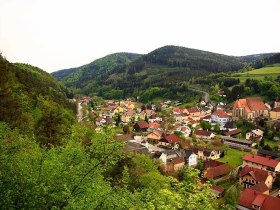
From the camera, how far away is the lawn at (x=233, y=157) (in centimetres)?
5078

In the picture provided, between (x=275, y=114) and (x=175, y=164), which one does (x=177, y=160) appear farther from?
(x=275, y=114)

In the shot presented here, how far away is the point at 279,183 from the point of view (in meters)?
41.6

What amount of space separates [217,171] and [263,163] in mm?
8594

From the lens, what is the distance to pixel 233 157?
5347 centimetres

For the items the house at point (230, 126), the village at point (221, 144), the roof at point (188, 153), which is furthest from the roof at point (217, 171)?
the house at point (230, 126)

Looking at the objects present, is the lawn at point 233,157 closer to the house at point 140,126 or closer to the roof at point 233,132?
the roof at point 233,132

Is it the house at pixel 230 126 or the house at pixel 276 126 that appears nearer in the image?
the house at pixel 276 126

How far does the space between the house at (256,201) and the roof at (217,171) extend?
776 centimetres

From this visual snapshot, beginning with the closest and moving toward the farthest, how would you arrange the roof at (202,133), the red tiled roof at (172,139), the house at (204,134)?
the red tiled roof at (172,139) < the house at (204,134) < the roof at (202,133)

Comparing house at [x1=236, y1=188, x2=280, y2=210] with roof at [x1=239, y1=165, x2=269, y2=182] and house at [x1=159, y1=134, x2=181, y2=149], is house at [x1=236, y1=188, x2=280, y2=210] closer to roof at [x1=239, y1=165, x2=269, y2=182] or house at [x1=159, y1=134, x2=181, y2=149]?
roof at [x1=239, y1=165, x2=269, y2=182]

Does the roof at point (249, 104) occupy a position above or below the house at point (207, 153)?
above

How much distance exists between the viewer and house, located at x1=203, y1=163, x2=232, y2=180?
41406 mm

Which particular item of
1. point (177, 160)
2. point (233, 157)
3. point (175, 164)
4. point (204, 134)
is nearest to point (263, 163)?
point (233, 157)

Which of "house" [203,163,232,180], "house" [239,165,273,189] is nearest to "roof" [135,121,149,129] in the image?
"house" [203,163,232,180]
